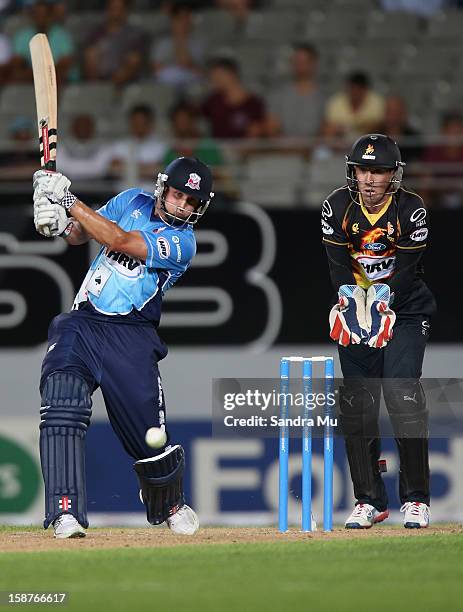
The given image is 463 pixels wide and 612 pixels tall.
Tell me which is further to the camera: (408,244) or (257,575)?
(408,244)

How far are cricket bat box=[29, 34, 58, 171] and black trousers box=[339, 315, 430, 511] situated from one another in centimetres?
158

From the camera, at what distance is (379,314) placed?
21.3 ft

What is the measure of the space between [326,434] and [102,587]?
1598 millimetres

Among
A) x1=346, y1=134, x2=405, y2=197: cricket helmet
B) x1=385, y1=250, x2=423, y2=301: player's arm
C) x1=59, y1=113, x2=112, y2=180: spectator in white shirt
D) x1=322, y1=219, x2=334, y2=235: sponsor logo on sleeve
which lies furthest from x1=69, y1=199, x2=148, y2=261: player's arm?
x1=59, y1=113, x2=112, y2=180: spectator in white shirt

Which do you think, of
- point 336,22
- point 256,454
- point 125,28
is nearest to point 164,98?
point 125,28

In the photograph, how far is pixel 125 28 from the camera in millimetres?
12625

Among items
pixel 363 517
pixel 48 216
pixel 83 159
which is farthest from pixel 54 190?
pixel 83 159

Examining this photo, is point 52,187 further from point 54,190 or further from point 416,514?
point 416,514

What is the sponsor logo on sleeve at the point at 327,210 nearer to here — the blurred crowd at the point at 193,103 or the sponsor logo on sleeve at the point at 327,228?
the sponsor logo on sleeve at the point at 327,228

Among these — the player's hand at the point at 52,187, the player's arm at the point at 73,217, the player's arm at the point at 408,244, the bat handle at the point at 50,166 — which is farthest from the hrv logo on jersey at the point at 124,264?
the player's arm at the point at 408,244

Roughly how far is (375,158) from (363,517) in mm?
1634

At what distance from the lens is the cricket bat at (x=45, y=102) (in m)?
6.59

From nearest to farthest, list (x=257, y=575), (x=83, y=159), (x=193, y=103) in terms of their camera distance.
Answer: (x=257, y=575) → (x=83, y=159) → (x=193, y=103)

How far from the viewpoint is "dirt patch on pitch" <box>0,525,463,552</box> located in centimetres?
615
